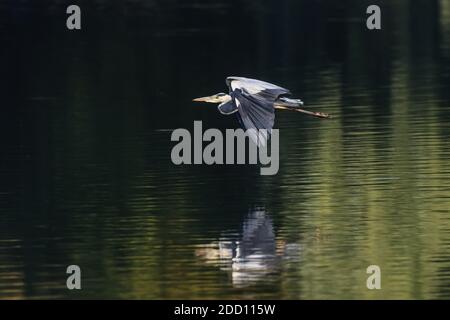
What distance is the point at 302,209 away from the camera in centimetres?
2319

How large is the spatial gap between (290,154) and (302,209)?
439cm

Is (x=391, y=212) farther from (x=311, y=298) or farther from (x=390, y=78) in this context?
(x=390, y=78)

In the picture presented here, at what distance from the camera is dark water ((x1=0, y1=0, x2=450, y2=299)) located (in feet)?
66.0

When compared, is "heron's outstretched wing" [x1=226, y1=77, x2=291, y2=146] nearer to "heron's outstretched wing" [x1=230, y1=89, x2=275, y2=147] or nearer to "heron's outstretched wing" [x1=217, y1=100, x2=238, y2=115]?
"heron's outstretched wing" [x1=230, y1=89, x2=275, y2=147]

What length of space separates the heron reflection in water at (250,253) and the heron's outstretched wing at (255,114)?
4.25 ft

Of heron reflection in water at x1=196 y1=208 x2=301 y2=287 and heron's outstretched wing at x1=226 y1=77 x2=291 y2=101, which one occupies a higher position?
heron's outstretched wing at x1=226 y1=77 x2=291 y2=101

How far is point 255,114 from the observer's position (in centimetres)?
2206

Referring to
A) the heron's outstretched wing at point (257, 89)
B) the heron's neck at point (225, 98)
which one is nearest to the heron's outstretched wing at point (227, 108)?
the heron's neck at point (225, 98)

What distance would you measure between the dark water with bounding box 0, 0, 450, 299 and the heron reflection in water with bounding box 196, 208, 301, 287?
0.03 metres

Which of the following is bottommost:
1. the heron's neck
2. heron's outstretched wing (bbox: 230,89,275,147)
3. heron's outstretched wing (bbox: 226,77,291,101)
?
heron's outstretched wing (bbox: 230,89,275,147)

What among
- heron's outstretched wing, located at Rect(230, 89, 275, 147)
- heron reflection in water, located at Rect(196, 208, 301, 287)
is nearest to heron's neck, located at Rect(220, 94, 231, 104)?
heron's outstretched wing, located at Rect(230, 89, 275, 147)

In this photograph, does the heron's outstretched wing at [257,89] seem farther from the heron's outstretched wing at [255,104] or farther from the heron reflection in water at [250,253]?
the heron reflection in water at [250,253]

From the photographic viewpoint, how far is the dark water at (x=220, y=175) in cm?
2012

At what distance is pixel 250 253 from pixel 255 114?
2100mm
